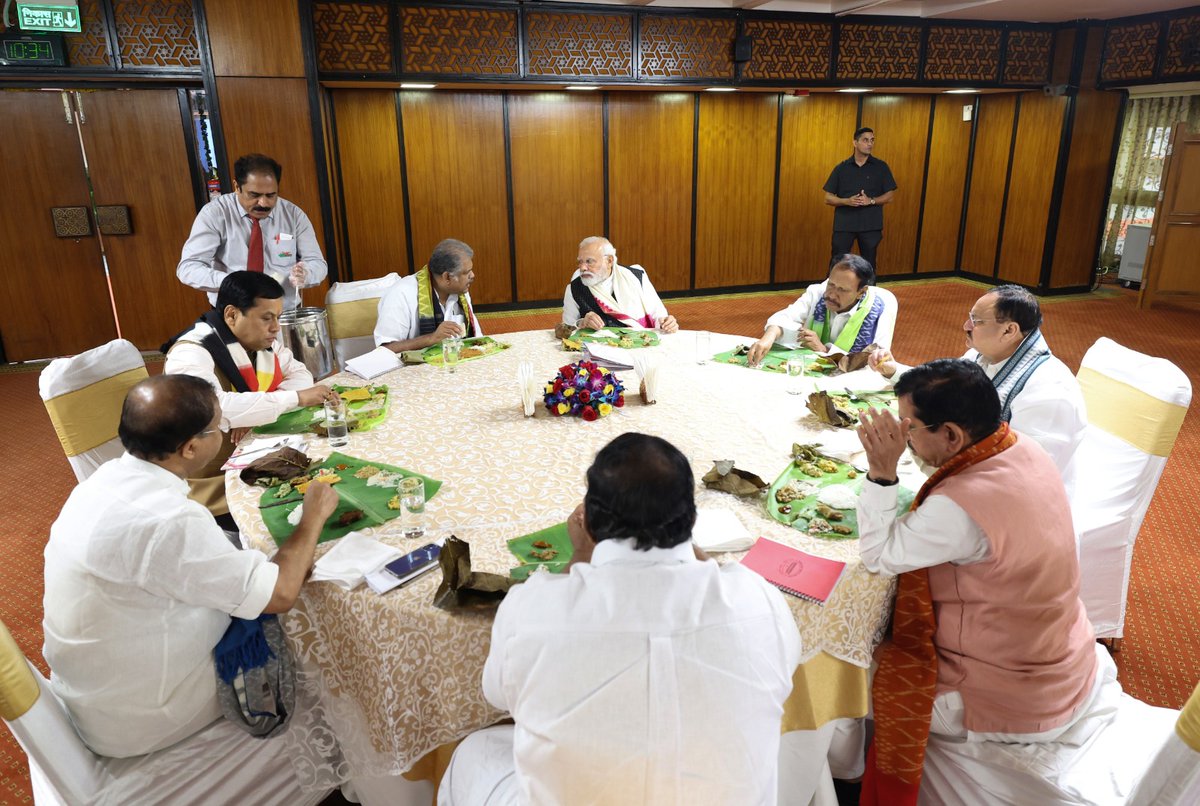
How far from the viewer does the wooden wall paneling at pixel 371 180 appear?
7.33m

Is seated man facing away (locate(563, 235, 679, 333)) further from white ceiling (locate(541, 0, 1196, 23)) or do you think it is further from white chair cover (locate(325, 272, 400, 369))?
white ceiling (locate(541, 0, 1196, 23))

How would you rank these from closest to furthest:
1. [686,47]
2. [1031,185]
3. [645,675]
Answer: [645,675]
[686,47]
[1031,185]

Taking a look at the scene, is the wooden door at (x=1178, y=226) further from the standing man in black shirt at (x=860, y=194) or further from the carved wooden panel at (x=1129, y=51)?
the standing man in black shirt at (x=860, y=194)

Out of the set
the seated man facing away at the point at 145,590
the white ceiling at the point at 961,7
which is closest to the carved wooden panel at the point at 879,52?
the white ceiling at the point at 961,7

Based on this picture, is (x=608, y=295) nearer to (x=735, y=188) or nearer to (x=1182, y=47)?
(x=735, y=188)

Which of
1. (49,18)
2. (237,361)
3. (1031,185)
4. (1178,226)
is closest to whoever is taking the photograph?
(237,361)

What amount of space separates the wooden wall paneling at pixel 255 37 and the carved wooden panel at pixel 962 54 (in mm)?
6442

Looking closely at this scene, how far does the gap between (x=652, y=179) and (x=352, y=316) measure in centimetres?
515

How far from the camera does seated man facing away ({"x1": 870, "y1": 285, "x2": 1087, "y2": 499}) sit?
238 cm

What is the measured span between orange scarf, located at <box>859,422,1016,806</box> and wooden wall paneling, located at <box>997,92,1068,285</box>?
28.1ft

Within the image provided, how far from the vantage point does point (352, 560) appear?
185 centimetres

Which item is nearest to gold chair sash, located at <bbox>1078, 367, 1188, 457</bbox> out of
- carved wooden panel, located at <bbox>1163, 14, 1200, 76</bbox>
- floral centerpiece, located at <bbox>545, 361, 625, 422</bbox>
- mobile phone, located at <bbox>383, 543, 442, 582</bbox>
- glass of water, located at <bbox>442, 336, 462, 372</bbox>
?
floral centerpiece, located at <bbox>545, 361, 625, 422</bbox>

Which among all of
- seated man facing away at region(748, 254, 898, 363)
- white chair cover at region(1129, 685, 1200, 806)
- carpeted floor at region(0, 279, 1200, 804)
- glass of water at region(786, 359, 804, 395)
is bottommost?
carpeted floor at region(0, 279, 1200, 804)

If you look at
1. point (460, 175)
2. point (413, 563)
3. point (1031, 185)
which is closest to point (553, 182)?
point (460, 175)
